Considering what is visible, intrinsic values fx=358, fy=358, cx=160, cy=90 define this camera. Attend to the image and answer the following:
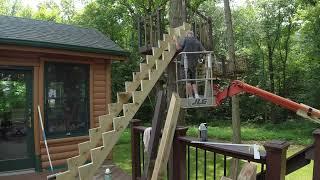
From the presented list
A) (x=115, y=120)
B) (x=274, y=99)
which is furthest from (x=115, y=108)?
(x=274, y=99)

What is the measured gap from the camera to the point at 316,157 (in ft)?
8.00

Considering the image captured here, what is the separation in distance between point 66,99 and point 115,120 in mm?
4207

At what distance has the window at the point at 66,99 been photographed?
7727 millimetres

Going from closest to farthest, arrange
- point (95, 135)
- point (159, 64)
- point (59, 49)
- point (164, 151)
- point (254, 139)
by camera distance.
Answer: point (164, 151) < point (95, 135) < point (159, 64) < point (59, 49) < point (254, 139)

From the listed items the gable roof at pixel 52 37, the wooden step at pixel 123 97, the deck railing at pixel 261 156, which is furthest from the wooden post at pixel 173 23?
the deck railing at pixel 261 156

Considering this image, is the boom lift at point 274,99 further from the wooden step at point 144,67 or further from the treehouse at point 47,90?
the treehouse at point 47,90

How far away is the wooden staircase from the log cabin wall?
11.2ft

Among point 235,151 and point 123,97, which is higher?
point 123,97

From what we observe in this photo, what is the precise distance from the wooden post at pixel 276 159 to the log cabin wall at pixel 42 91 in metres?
6.08

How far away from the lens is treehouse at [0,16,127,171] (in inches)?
286

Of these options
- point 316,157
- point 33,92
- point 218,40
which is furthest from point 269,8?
point 316,157

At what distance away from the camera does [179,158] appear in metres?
3.36

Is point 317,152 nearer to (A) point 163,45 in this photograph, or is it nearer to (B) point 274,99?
(B) point 274,99

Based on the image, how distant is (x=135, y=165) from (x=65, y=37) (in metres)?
4.65
